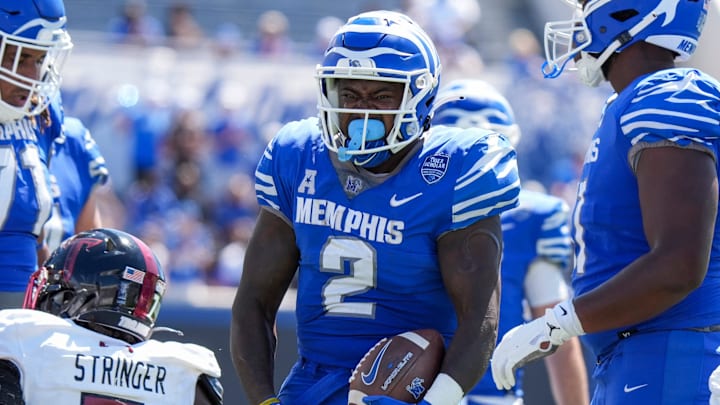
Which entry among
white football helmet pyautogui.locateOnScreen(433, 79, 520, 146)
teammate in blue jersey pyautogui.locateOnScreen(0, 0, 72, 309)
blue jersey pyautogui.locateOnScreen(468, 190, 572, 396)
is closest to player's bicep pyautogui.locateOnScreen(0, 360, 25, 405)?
teammate in blue jersey pyautogui.locateOnScreen(0, 0, 72, 309)

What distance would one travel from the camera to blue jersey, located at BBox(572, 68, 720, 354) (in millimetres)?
2996

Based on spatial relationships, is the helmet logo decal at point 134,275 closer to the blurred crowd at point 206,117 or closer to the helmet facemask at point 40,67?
the helmet facemask at point 40,67

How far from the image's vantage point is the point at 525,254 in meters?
4.99

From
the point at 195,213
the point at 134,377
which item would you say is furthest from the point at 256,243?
the point at 195,213

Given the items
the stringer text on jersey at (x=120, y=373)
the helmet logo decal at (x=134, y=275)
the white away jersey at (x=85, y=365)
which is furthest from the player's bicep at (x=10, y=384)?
the helmet logo decal at (x=134, y=275)

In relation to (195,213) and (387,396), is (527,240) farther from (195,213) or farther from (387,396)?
(195,213)

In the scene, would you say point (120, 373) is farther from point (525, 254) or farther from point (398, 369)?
point (525, 254)

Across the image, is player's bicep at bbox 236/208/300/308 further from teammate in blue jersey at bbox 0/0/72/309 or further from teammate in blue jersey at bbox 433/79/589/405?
teammate in blue jersey at bbox 433/79/589/405

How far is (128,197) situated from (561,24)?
8.02 m

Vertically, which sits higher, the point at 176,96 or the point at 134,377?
the point at 134,377

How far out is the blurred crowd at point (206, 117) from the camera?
10.6m

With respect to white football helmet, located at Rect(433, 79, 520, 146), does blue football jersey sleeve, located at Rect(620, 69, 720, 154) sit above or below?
above

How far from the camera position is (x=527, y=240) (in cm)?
498

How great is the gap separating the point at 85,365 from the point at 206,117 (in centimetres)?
915
